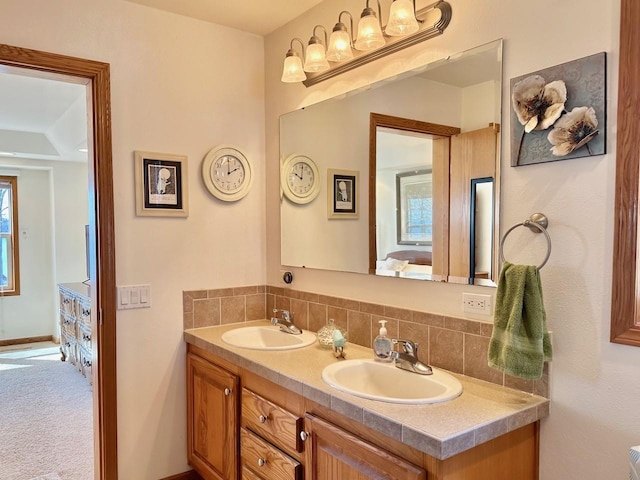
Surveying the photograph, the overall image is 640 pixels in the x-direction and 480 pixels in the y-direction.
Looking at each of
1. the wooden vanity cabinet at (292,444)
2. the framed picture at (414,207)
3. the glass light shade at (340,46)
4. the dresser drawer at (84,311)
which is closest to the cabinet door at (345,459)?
the wooden vanity cabinet at (292,444)

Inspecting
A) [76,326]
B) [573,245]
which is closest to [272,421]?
[573,245]

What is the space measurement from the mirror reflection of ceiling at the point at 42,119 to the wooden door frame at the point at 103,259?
3.22 ft

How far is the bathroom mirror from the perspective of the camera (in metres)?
1.64

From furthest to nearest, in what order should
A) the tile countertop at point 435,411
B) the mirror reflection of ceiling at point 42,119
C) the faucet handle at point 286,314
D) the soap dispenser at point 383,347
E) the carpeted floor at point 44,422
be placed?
the mirror reflection of ceiling at point 42,119, the carpeted floor at point 44,422, the faucet handle at point 286,314, the soap dispenser at point 383,347, the tile countertop at point 435,411

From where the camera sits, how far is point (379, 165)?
207cm

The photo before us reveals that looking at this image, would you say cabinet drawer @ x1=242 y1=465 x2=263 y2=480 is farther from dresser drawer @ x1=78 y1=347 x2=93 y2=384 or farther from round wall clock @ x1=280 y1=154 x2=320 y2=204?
dresser drawer @ x1=78 y1=347 x2=93 y2=384

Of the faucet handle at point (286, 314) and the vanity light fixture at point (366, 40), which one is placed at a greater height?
the vanity light fixture at point (366, 40)

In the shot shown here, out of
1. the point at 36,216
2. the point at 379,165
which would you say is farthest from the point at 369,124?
A: the point at 36,216

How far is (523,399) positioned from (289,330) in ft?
4.00

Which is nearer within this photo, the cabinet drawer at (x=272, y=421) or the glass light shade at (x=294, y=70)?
the cabinet drawer at (x=272, y=421)

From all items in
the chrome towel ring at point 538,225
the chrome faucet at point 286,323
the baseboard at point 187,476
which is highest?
the chrome towel ring at point 538,225

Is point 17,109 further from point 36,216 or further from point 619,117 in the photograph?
point 619,117

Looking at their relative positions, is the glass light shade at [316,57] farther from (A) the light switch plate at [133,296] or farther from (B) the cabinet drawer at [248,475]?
(B) the cabinet drawer at [248,475]

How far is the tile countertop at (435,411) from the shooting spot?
1.20 metres
